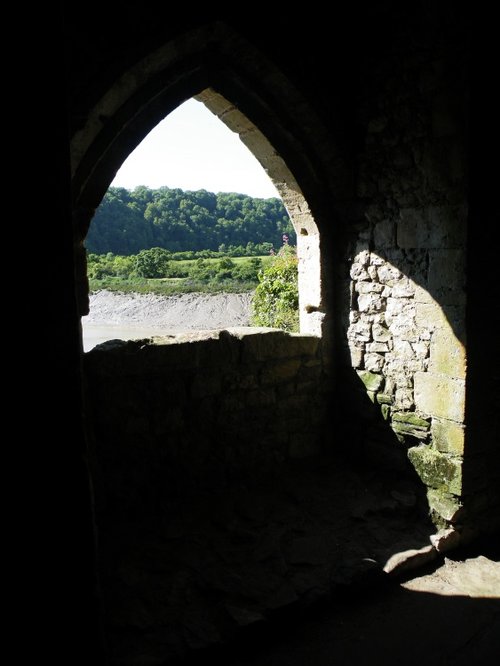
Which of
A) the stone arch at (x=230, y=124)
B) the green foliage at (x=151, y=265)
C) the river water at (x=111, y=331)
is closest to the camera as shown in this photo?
the stone arch at (x=230, y=124)

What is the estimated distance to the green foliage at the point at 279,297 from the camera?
17.7 ft

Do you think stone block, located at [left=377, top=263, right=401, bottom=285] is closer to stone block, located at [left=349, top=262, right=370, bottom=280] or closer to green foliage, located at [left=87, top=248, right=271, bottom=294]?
stone block, located at [left=349, top=262, right=370, bottom=280]

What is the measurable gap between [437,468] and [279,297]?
2.36 m

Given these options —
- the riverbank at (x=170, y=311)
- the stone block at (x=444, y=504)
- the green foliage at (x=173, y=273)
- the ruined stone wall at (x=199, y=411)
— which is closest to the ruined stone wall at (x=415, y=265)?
the stone block at (x=444, y=504)

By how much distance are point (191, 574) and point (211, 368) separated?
50.5 inches

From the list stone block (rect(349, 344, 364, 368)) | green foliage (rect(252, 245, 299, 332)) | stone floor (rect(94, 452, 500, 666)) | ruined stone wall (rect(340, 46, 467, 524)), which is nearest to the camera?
stone floor (rect(94, 452, 500, 666))

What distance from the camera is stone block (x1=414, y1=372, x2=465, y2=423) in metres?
3.64

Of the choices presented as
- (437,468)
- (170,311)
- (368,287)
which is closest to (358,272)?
(368,287)

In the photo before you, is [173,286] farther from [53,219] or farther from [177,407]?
[53,219]

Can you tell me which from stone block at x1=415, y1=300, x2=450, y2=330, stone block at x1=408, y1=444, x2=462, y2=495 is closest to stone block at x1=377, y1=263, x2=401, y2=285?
stone block at x1=415, y1=300, x2=450, y2=330

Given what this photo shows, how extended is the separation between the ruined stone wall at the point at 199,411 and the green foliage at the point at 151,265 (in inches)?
184

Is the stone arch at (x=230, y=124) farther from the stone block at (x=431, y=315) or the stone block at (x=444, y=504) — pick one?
the stone block at (x=444, y=504)

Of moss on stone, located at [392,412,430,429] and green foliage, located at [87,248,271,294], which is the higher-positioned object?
green foliage, located at [87,248,271,294]

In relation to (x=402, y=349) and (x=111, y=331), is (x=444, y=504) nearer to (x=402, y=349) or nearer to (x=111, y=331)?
(x=402, y=349)
